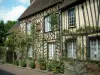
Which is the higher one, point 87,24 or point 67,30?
point 87,24

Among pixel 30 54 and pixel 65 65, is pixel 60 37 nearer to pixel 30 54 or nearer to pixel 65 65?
pixel 65 65

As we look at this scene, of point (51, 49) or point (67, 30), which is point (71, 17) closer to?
point (67, 30)

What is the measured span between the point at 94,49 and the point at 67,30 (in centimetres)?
327

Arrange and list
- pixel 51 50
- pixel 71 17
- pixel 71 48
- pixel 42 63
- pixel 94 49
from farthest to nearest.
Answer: pixel 42 63 < pixel 51 50 < pixel 71 17 < pixel 71 48 < pixel 94 49

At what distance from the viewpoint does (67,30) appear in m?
16.2

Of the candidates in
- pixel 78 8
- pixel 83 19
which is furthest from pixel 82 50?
pixel 78 8

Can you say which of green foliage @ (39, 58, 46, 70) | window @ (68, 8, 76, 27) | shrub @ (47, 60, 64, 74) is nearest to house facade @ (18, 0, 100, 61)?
window @ (68, 8, 76, 27)

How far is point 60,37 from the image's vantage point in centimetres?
1711

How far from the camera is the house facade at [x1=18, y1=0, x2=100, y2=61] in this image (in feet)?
44.9

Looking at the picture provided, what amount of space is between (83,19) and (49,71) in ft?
Answer: 18.4

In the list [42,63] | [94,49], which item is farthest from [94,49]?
[42,63]

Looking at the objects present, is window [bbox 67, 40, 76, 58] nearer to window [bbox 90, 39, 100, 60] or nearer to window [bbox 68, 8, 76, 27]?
window [bbox 68, 8, 76, 27]

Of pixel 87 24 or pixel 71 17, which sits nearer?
pixel 87 24

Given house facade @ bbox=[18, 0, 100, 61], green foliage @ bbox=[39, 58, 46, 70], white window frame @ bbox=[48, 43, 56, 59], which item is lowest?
green foliage @ bbox=[39, 58, 46, 70]
